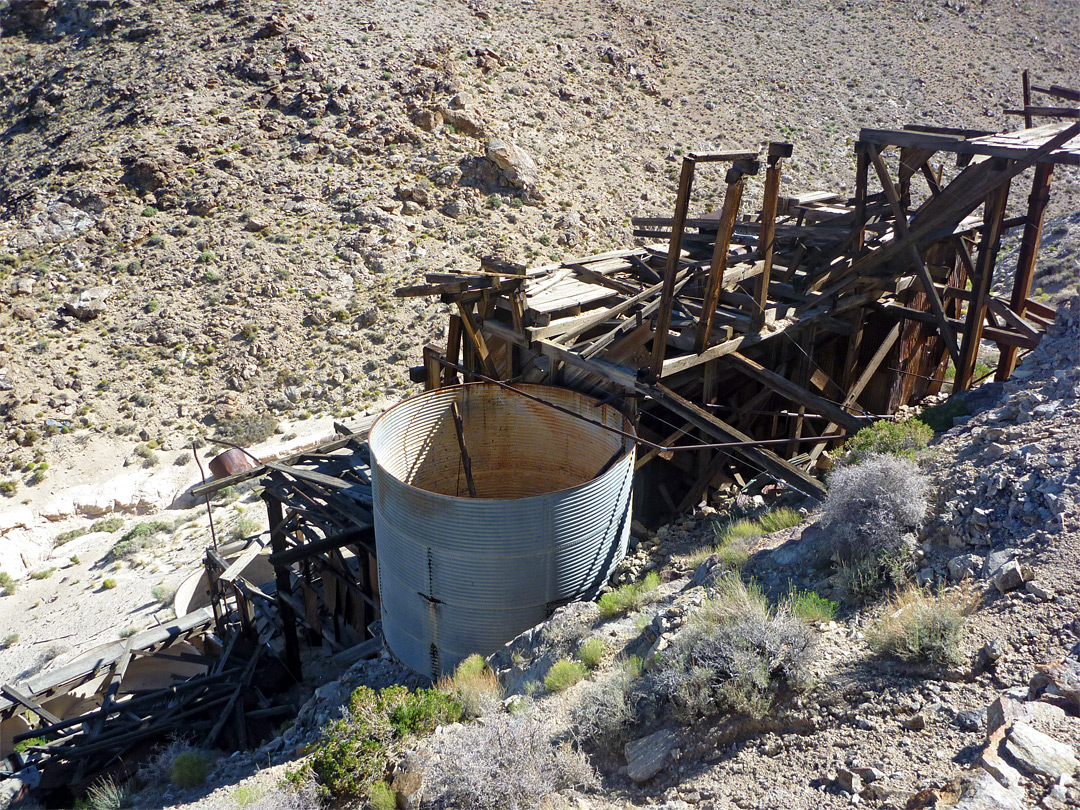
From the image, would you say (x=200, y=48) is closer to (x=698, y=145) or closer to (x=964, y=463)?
(x=698, y=145)

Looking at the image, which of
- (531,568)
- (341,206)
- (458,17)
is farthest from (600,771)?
(458,17)

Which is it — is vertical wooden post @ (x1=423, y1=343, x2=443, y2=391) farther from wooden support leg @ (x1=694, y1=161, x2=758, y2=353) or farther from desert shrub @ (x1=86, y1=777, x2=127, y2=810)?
desert shrub @ (x1=86, y1=777, x2=127, y2=810)

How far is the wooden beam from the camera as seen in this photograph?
33.8 feet

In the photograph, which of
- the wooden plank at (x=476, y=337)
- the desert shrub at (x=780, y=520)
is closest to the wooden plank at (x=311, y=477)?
the wooden plank at (x=476, y=337)

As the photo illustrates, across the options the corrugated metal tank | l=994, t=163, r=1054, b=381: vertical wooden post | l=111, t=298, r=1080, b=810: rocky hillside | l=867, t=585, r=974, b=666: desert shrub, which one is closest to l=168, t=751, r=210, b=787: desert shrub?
the corrugated metal tank

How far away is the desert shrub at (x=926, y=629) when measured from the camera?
5.17 m

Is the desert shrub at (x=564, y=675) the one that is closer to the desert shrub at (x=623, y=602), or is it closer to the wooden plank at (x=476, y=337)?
the desert shrub at (x=623, y=602)

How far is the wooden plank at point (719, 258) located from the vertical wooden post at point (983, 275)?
3139mm

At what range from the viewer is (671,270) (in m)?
9.13

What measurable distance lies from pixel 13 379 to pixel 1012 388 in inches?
848

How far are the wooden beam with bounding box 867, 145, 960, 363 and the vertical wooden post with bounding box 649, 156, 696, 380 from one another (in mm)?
2998

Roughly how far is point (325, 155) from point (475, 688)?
24213 mm

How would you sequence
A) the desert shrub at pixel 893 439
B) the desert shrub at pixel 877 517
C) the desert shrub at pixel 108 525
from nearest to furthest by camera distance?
the desert shrub at pixel 877 517 < the desert shrub at pixel 893 439 < the desert shrub at pixel 108 525

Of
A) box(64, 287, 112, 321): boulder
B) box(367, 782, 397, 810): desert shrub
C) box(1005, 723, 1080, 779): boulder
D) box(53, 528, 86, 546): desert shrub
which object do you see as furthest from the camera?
box(64, 287, 112, 321): boulder
